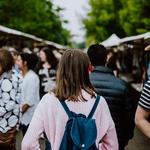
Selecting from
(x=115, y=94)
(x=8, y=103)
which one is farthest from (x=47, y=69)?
(x=115, y=94)

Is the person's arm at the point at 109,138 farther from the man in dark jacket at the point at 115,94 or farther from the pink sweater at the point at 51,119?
the man in dark jacket at the point at 115,94

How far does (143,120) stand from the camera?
3875mm

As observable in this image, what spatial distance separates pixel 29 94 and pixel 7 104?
6.31ft

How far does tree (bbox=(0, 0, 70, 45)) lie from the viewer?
43.1 m

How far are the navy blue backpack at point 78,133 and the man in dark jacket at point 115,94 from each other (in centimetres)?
161

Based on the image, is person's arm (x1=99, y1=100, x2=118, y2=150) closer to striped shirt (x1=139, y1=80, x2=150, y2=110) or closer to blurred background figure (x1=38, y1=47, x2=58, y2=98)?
striped shirt (x1=139, y1=80, x2=150, y2=110)

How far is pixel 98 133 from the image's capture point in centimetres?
404

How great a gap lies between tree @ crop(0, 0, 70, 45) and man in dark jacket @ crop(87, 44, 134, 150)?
3631 centimetres

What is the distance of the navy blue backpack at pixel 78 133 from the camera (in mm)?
3852

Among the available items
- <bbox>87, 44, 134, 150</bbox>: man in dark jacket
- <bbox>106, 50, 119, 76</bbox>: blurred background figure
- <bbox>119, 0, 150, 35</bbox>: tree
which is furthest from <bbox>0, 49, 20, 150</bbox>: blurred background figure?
<bbox>119, 0, 150, 35</bbox>: tree

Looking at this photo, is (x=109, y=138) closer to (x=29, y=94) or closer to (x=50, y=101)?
(x=50, y=101)

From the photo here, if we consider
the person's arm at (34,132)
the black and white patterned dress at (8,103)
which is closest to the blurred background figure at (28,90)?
the black and white patterned dress at (8,103)

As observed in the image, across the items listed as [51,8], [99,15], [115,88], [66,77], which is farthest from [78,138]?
[99,15]

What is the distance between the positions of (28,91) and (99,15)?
57884 mm
